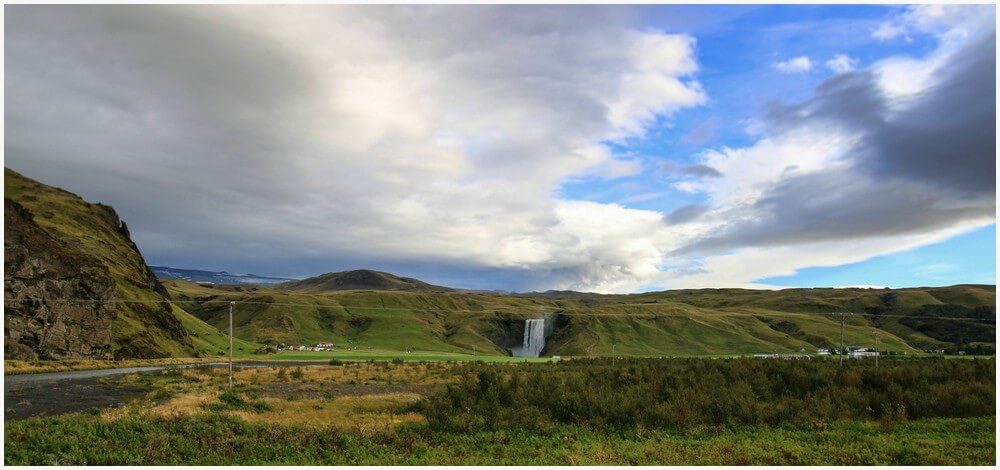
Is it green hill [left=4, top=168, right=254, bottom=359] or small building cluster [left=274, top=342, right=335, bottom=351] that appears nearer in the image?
green hill [left=4, top=168, right=254, bottom=359]

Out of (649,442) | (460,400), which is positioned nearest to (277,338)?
(460,400)

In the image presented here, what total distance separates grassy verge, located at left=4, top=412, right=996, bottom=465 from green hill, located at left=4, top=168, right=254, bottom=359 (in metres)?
59.6

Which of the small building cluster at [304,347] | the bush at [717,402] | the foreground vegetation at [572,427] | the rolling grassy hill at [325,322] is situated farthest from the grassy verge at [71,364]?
the bush at [717,402]

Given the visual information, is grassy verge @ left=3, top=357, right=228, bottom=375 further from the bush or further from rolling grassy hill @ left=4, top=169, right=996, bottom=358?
the bush

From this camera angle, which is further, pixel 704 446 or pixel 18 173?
pixel 18 173

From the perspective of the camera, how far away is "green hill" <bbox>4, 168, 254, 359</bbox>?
6681 centimetres

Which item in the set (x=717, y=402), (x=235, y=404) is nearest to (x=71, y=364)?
(x=235, y=404)

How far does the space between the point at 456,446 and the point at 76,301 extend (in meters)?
69.9

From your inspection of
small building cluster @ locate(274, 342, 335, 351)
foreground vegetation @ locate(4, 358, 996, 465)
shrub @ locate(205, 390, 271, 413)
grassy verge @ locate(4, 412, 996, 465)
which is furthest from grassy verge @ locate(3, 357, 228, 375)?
grassy verge @ locate(4, 412, 996, 465)

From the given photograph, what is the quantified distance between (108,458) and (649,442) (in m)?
16.2

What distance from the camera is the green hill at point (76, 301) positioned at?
66.8 metres

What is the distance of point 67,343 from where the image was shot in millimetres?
69625

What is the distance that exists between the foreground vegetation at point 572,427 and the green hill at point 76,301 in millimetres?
49889

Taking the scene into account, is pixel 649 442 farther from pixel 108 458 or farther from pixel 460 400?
pixel 108 458
